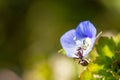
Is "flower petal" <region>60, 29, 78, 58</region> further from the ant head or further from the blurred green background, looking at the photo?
the blurred green background

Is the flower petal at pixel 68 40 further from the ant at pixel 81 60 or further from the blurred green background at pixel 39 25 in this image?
the blurred green background at pixel 39 25

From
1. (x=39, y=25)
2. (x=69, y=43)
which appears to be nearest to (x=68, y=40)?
(x=69, y=43)

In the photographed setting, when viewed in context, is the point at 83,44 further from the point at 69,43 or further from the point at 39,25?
the point at 39,25

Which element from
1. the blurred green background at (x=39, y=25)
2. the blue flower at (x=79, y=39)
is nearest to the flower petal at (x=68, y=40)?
the blue flower at (x=79, y=39)

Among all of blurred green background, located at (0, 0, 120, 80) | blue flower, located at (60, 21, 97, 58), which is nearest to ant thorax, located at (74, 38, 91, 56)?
blue flower, located at (60, 21, 97, 58)

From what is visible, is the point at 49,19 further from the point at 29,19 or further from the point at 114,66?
the point at 114,66

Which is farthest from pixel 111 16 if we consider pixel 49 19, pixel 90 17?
pixel 49 19
